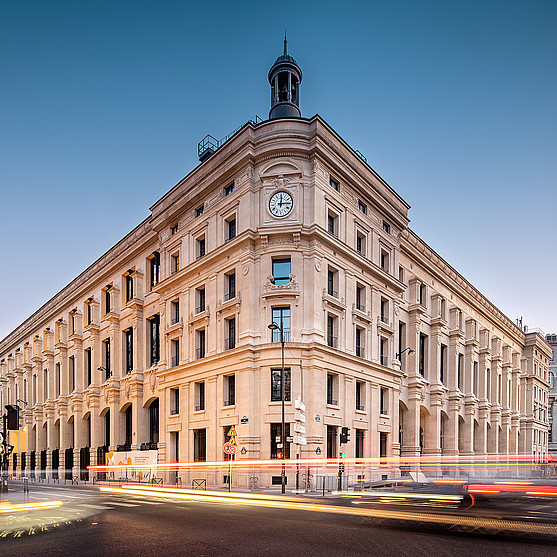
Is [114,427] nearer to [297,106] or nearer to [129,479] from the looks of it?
[129,479]

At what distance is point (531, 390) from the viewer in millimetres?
85562

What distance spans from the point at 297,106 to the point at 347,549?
39.6 meters

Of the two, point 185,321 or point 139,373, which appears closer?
point 185,321

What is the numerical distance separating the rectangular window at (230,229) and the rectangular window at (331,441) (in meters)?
15.4

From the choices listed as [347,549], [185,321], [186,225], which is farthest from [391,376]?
[347,549]

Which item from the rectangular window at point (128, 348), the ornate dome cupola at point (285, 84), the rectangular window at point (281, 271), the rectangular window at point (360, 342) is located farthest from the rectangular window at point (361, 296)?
the rectangular window at point (128, 348)

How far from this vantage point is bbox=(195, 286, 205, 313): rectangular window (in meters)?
41.6

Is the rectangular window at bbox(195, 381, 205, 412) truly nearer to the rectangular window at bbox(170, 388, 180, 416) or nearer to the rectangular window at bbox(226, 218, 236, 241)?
the rectangular window at bbox(170, 388, 180, 416)

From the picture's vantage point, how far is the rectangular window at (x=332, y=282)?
124 ft

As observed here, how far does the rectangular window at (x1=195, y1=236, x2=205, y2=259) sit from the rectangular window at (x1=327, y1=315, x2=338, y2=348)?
12.1 m

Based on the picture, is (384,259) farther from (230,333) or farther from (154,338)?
(154,338)

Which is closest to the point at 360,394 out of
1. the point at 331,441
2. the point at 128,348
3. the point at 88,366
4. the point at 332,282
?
the point at 331,441

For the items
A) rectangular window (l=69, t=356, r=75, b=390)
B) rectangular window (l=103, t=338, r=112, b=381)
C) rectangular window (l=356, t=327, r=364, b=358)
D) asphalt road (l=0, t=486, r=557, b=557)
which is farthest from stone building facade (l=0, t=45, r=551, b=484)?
asphalt road (l=0, t=486, r=557, b=557)

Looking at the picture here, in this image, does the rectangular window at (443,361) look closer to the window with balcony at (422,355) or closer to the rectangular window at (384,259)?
the window with balcony at (422,355)
